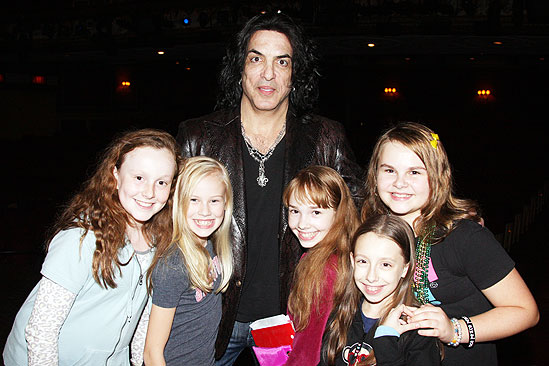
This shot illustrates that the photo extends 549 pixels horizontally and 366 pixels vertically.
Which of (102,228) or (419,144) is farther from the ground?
(419,144)

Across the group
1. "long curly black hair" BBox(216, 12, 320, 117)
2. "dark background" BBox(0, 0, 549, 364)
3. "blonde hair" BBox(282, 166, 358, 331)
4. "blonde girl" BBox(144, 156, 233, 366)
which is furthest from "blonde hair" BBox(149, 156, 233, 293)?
"dark background" BBox(0, 0, 549, 364)

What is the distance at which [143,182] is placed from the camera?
1.69m

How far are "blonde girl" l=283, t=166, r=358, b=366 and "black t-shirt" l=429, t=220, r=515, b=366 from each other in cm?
35

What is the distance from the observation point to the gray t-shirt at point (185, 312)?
1.69 meters

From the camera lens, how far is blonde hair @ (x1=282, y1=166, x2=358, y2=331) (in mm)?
1750

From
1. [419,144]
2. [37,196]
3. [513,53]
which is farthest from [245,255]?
[513,53]

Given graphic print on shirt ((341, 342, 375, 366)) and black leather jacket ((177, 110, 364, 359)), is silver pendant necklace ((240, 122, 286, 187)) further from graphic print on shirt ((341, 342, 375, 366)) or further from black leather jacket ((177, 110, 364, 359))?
graphic print on shirt ((341, 342, 375, 366))

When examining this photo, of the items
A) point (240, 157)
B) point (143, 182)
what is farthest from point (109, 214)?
point (240, 157)

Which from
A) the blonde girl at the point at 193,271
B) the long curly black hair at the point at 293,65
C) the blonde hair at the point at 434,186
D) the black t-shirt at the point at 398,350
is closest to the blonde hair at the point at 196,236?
the blonde girl at the point at 193,271

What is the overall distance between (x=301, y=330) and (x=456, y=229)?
678 millimetres

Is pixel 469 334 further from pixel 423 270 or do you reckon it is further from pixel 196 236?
pixel 196 236

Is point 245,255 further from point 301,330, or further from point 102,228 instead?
point 102,228

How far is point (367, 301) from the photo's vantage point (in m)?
1.66

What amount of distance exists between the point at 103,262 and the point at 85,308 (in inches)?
6.9
